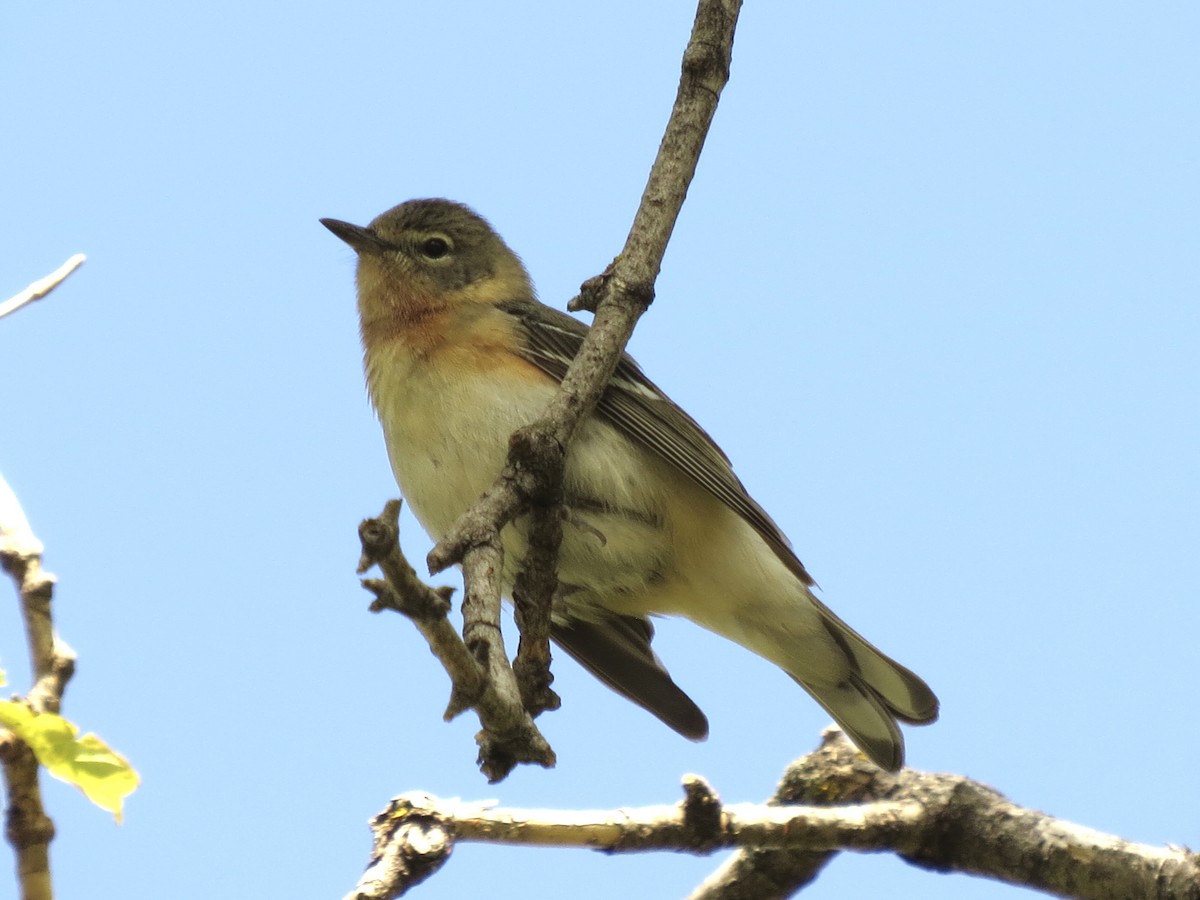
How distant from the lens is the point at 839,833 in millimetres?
5406

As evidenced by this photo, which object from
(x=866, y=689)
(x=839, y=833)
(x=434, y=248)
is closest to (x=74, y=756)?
(x=839, y=833)

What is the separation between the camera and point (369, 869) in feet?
12.4

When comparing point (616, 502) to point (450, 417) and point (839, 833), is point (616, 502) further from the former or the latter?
point (839, 833)

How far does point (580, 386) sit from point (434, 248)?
12.2 ft

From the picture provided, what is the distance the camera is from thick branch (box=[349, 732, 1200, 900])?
418 cm

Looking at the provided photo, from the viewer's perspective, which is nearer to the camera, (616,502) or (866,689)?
(616,502)

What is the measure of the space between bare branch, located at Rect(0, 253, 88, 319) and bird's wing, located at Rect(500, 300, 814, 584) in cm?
327

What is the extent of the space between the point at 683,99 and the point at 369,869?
289 cm

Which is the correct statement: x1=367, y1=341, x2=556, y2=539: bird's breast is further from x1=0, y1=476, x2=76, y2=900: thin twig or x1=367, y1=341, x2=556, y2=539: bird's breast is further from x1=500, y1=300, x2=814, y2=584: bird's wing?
x1=0, y1=476, x2=76, y2=900: thin twig

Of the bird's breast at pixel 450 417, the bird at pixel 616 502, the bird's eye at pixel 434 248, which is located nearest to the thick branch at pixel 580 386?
the bird at pixel 616 502

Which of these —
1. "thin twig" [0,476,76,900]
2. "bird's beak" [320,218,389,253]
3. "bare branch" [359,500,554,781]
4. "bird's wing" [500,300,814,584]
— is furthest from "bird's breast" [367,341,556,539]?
"thin twig" [0,476,76,900]

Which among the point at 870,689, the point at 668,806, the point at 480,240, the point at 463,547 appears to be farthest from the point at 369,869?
the point at 480,240

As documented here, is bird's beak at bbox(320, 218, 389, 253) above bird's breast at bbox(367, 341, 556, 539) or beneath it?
above

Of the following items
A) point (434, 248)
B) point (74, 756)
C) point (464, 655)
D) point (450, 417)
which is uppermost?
point (434, 248)
